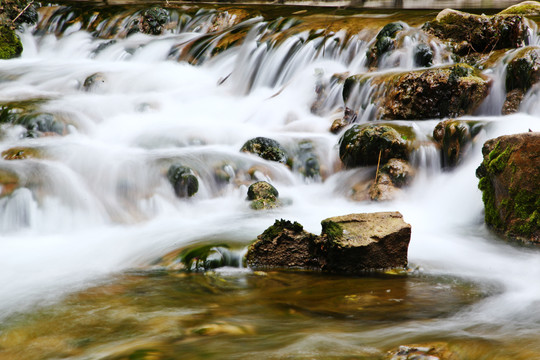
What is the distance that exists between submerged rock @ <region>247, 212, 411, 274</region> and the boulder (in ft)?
12.3

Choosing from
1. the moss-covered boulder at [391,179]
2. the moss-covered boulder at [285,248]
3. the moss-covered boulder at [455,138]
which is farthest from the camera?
the moss-covered boulder at [455,138]

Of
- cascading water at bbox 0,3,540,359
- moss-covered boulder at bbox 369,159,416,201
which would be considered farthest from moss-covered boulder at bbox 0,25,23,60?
moss-covered boulder at bbox 369,159,416,201

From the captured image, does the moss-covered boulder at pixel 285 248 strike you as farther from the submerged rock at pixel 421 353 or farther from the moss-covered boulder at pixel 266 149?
the moss-covered boulder at pixel 266 149

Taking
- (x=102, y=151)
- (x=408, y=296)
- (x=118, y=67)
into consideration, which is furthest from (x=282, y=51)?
(x=408, y=296)

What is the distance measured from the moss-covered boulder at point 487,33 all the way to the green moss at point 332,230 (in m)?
6.41

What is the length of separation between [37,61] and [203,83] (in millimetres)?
5455

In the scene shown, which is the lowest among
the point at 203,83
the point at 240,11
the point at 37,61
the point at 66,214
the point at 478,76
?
the point at 66,214

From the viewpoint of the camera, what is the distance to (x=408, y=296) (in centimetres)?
355

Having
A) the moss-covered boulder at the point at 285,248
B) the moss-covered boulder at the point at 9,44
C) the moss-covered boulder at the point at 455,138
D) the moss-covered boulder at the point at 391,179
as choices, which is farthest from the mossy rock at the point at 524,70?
the moss-covered boulder at the point at 9,44

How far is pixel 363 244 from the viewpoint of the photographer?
13.4 feet

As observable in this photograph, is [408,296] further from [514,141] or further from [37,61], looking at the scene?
[37,61]

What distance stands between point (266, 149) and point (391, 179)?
1.97 metres

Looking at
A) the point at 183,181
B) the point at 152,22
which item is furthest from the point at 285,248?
the point at 152,22

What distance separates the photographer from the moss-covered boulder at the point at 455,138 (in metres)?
6.64
